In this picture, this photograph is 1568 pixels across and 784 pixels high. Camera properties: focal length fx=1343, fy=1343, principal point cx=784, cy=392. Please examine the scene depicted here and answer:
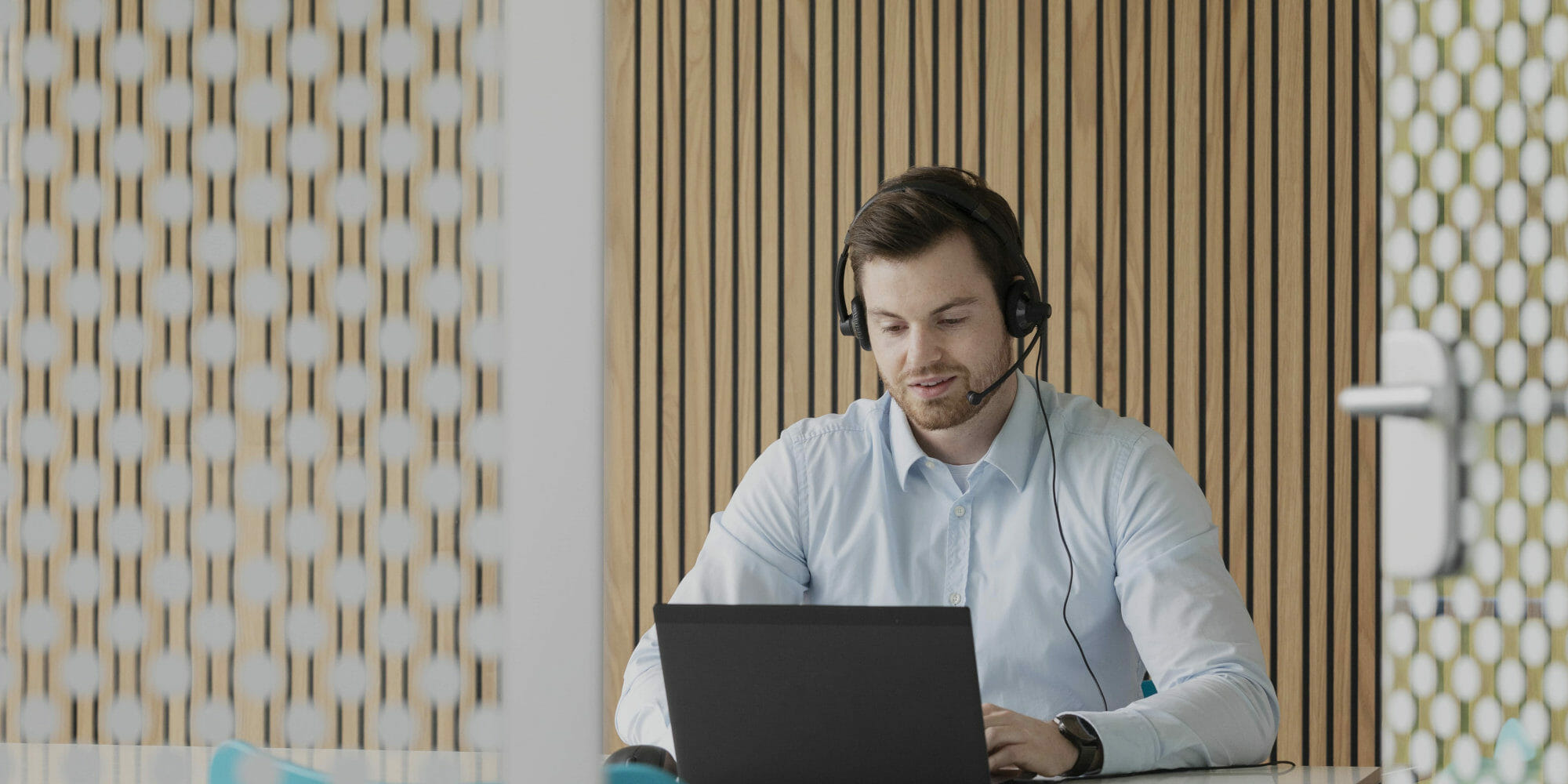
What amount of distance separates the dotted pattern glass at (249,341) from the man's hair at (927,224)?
57.3 inches

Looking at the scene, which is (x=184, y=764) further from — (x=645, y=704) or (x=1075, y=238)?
(x=1075, y=238)

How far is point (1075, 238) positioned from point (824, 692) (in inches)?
85.1

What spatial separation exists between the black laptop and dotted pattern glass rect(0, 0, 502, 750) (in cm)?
72

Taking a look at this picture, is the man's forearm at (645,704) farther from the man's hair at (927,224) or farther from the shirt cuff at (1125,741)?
the man's hair at (927,224)

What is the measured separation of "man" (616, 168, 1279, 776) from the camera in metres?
1.61

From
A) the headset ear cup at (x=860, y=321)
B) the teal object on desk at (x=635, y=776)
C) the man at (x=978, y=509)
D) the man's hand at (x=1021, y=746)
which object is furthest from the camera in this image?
the headset ear cup at (x=860, y=321)

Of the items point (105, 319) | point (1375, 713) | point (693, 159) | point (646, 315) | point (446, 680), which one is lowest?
point (1375, 713)

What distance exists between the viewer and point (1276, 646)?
9.82 ft

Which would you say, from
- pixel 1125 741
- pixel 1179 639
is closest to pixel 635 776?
pixel 1125 741

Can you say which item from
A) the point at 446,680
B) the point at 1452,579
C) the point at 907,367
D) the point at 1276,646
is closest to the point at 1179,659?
the point at 907,367

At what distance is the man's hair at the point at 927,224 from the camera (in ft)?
5.88

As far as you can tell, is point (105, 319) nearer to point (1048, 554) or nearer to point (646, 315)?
point (1048, 554)

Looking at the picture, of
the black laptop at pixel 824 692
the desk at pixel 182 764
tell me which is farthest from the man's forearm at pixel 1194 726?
the desk at pixel 182 764

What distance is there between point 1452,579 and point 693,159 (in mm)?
2839
